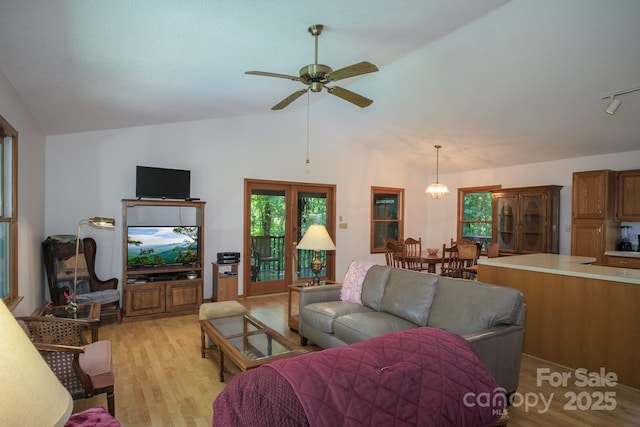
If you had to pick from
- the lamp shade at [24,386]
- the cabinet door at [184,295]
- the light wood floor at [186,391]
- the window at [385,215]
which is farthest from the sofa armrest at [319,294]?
the window at [385,215]

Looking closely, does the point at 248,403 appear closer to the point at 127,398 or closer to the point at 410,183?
the point at 127,398

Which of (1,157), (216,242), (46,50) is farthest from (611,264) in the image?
(1,157)

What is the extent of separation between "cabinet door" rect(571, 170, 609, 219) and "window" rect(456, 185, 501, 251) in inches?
61.4

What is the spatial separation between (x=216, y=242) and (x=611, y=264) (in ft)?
18.9

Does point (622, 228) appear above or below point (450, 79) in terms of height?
below

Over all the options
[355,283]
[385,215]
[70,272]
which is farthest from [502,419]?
[385,215]

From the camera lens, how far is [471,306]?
265cm

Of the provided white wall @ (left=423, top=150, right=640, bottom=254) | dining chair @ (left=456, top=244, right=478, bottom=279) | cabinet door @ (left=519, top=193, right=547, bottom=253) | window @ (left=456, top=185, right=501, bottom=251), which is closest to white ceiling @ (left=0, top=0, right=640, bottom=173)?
white wall @ (left=423, top=150, right=640, bottom=254)

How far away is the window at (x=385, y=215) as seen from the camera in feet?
24.1

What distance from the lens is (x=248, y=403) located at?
0.95m

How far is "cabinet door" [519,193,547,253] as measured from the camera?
18.8 feet

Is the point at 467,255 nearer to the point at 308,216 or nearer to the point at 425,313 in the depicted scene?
the point at 425,313

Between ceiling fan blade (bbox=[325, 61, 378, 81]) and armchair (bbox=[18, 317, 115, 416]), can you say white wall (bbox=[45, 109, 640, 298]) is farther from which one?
ceiling fan blade (bbox=[325, 61, 378, 81])

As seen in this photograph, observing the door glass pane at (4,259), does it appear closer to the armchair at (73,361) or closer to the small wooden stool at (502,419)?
the armchair at (73,361)
